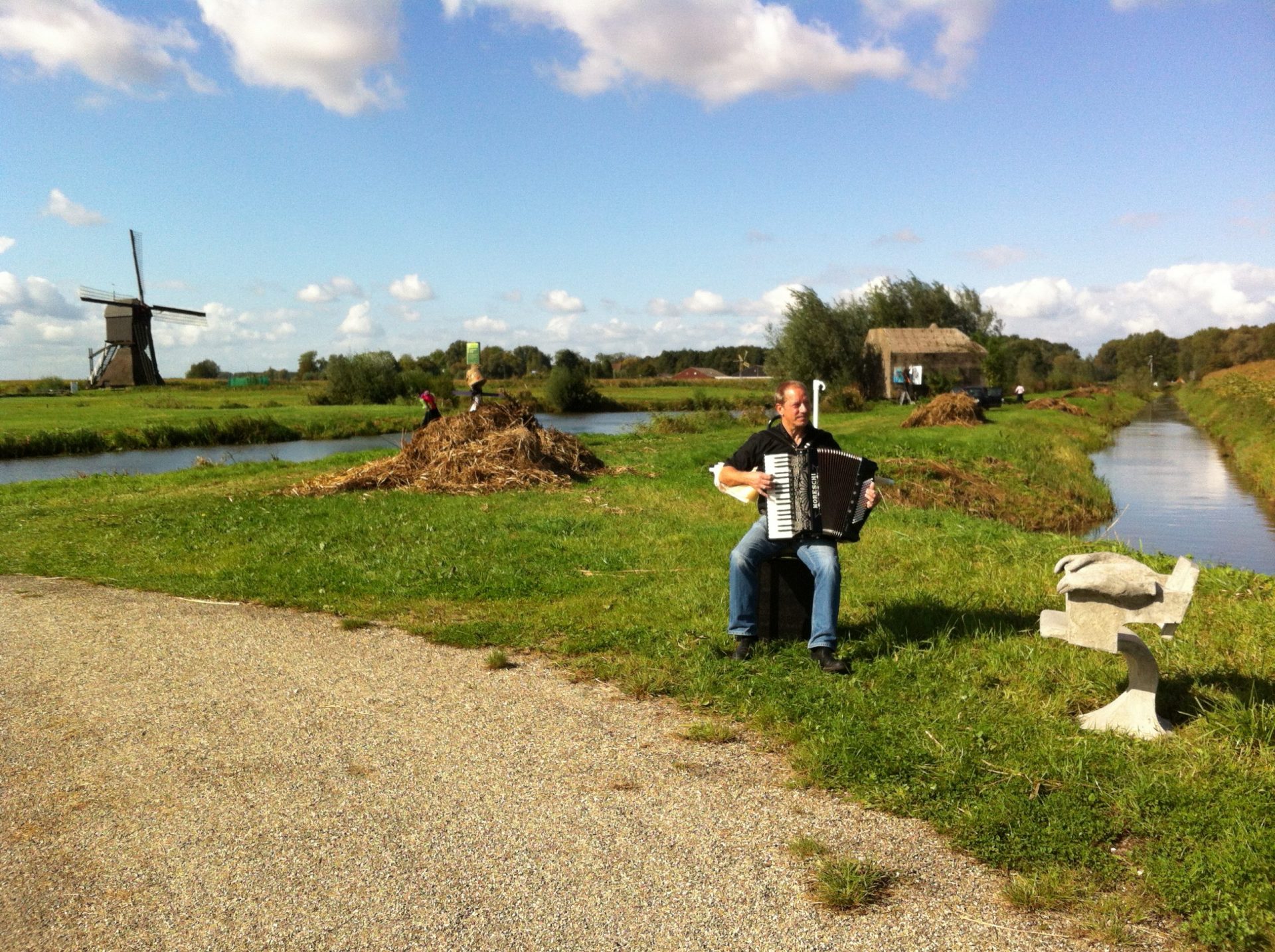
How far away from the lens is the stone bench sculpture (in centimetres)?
482

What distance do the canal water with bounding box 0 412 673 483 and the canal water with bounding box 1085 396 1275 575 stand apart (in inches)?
635

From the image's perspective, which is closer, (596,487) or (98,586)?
(98,586)

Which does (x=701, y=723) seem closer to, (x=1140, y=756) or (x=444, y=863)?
(x=444, y=863)

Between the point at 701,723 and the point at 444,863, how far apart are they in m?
1.97

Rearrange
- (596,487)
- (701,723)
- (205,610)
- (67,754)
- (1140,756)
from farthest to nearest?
(596,487)
(205,610)
(701,723)
(67,754)
(1140,756)

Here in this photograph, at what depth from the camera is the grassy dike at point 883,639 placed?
13.1 ft

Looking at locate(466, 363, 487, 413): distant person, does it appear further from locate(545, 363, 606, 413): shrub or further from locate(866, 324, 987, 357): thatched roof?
locate(545, 363, 606, 413): shrub

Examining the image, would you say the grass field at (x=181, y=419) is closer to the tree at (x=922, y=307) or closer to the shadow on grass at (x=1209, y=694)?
the tree at (x=922, y=307)

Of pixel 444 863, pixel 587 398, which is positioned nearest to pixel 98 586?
pixel 444 863

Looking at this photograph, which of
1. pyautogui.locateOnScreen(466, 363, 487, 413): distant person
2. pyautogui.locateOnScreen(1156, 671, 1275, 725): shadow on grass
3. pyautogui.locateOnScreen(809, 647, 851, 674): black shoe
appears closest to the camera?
pyautogui.locateOnScreen(1156, 671, 1275, 725): shadow on grass

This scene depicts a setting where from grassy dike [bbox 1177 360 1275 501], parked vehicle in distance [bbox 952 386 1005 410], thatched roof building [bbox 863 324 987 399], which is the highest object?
thatched roof building [bbox 863 324 987 399]

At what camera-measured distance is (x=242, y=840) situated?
4.10 m

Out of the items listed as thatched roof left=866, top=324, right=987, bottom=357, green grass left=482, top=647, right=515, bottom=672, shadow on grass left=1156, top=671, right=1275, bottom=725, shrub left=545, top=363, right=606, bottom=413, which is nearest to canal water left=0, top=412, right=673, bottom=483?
green grass left=482, top=647, right=515, bottom=672

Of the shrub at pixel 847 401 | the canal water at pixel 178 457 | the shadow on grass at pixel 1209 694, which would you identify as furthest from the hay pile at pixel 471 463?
the shrub at pixel 847 401
